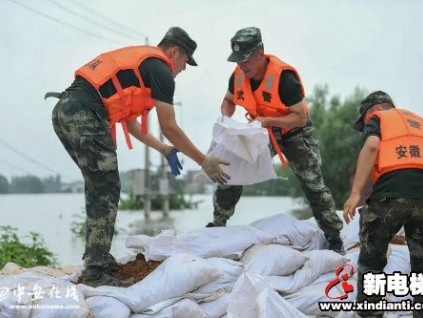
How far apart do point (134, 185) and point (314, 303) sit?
43.0ft

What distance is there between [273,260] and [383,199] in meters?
0.94

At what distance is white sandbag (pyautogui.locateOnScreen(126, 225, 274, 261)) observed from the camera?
14.2ft

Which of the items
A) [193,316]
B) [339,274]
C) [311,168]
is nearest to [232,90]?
[311,168]

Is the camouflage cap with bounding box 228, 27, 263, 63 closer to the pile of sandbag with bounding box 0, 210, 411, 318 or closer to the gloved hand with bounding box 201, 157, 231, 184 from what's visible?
the gloved hand with bounding box 201, 157, 231, 184

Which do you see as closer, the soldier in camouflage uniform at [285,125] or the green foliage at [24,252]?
the soldier in camouflage uniform at [285,125]

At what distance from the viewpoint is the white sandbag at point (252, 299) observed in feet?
10.7

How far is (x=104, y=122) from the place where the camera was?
403cm

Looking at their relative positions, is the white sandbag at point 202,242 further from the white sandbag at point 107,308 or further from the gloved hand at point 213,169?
the white sandbag at point 107,308

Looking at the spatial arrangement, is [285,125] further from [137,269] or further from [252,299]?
[252,299]

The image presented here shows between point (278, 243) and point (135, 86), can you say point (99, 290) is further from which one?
point (278, 243)

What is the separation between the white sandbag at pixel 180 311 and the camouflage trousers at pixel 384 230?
0.93m

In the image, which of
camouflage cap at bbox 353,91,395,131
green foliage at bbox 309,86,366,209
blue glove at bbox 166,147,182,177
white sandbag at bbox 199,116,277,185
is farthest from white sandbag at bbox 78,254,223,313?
green foliage at bbox 309,86,366,209

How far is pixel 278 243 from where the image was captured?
4707 mm

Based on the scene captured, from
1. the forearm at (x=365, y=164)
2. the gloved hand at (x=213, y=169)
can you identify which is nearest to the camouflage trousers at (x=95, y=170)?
the gloved hand at (x=213, y=169)
